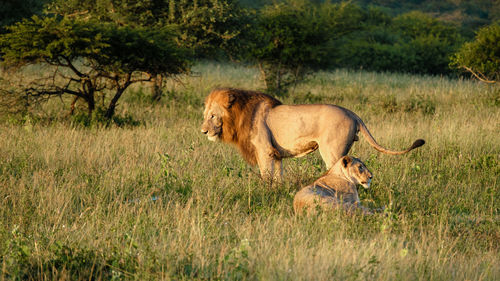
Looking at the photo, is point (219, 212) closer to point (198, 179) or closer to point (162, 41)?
point (198, 179)

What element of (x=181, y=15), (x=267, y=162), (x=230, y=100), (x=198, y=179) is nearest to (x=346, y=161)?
(x=267, y=162)

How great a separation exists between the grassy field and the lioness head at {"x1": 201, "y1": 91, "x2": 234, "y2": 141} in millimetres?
550

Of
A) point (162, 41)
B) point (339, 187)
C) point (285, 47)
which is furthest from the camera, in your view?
point (285, 47)

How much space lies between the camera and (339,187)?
5.54 m

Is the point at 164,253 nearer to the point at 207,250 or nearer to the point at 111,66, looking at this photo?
the point at 207,250

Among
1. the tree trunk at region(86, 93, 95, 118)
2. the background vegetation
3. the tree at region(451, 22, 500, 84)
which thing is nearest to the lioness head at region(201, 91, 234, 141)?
the background vegetation

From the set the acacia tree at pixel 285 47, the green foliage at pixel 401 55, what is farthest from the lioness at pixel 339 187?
the green foliage at pixel 401 55

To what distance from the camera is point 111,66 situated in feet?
37.5

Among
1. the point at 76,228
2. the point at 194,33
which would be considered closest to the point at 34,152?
the point at 76,228

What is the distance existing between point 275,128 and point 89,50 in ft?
19.8

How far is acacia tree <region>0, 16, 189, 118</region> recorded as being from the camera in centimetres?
1062

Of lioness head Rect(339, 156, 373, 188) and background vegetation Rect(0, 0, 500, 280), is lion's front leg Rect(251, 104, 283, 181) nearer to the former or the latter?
background vegetation Rect(0, 0, 500, 280)

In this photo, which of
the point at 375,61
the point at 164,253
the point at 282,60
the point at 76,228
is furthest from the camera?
the point at 375,61

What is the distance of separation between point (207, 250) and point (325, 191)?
186cm
